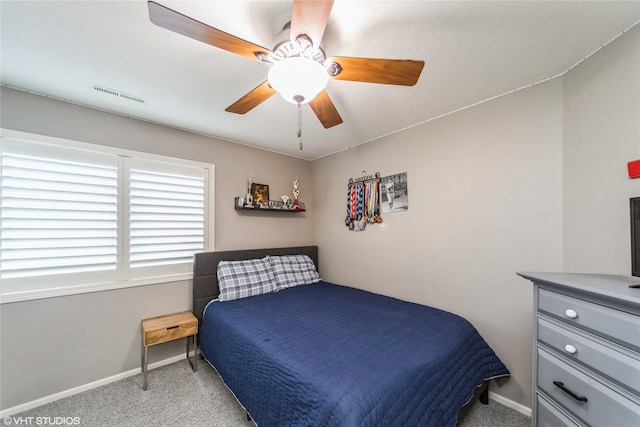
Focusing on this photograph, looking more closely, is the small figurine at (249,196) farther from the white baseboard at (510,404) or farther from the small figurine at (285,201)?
the white baseboard at (510,404)

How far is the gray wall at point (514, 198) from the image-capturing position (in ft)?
4.57

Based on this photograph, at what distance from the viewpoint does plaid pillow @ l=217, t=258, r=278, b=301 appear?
8.33 ft

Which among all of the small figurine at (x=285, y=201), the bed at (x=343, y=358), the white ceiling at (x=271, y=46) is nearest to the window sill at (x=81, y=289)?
the bed at (x=343, y=358)

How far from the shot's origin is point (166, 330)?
86.9 inches

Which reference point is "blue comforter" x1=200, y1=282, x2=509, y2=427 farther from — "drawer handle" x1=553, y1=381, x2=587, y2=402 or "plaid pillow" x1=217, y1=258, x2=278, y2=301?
"drawer handle" x1=553, y1=381, x2=587, y2=402

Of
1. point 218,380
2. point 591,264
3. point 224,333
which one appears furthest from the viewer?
point 218,380

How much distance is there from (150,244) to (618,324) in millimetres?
3246

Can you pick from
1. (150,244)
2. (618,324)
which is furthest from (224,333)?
(618,324)

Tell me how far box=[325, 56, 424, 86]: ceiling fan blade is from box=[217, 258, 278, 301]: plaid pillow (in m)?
2.18

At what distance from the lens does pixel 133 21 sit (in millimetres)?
1270

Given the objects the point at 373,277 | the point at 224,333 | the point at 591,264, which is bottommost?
the point at 224,333

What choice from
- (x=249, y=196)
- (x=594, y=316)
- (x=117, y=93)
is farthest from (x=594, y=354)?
(x=117, y=93)

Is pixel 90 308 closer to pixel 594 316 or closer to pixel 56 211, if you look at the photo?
pixel 56 211

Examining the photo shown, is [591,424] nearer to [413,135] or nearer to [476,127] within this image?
[476,127]
